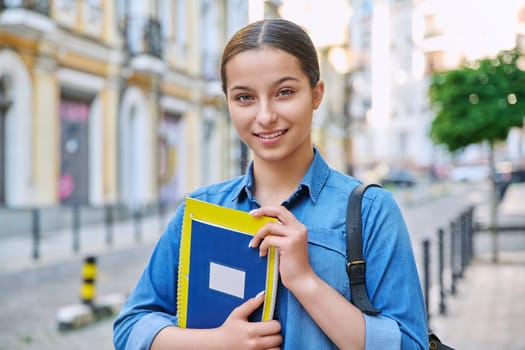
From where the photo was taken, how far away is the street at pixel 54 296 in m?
6.17

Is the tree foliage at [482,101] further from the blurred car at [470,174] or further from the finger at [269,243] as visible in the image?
the blurred car at [470,174]

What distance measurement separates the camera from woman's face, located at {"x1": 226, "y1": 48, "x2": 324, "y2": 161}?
4.68 feet

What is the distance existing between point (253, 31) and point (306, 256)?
0.49 metres

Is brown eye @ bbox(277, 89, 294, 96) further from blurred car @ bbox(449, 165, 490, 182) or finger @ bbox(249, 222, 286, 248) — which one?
blurred car @ bbox(449, 165, 490, 182)

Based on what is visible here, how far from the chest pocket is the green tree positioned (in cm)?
1065

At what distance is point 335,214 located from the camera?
4.67ft

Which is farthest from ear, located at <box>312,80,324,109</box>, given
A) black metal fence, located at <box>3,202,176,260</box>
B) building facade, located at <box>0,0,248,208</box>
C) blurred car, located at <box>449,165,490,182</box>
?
blurred car, located at <box>449,165,490,182</box>

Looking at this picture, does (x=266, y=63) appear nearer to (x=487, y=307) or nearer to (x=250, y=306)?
(x=250, y=306)

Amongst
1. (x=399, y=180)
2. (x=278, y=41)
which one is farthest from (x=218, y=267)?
(x=399, y=180)

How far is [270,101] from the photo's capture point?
1.45m

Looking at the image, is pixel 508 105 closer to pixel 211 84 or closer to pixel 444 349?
pixel 444 349

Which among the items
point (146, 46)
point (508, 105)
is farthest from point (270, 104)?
point (146, 46)

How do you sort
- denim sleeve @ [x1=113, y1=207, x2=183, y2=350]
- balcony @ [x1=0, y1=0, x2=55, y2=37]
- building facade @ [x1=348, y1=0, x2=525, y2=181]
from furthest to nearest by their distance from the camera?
1. building facade @ [x1=348, y1=0, x2=525, y2=181]
2. balcony @ [x1=0, y1=0, x2=55, y2=37]
3. denim sleeve @ [x1=113, y1=207, x2=183, y2=350]

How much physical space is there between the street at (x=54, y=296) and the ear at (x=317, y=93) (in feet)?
16.0
